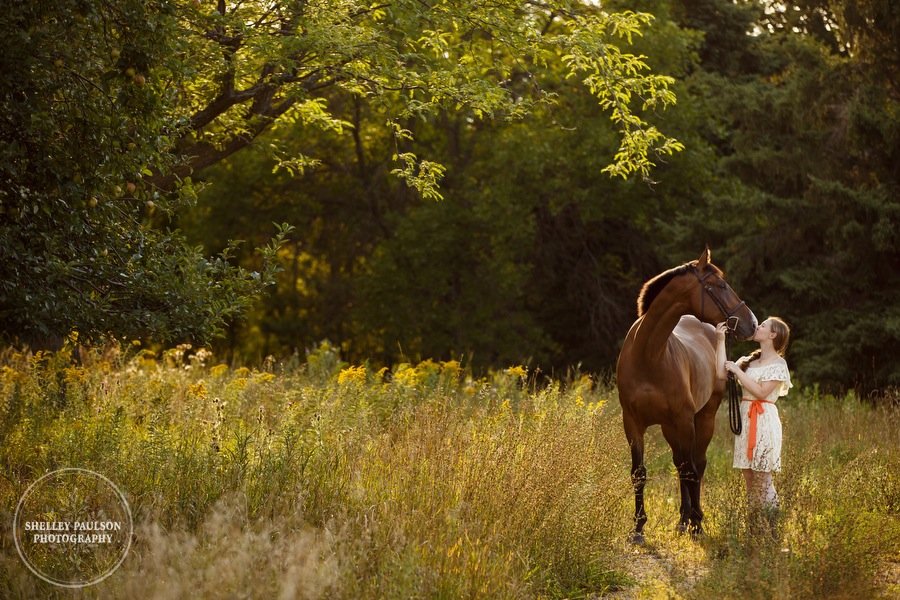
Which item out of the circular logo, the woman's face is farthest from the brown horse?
the circular logo

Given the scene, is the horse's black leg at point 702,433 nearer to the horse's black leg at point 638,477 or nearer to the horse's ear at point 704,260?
the horse's black leg at point 638,477

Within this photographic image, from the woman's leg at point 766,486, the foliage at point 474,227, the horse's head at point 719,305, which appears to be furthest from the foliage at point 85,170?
the foliage at point 474,227

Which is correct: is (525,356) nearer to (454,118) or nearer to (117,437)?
(454,118)

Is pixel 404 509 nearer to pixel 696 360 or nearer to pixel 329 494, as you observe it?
pixel 329 494

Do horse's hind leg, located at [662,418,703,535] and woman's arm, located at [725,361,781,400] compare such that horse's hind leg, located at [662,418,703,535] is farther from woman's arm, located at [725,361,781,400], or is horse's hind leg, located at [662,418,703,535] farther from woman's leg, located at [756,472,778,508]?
woman's arm, located at [725,361,781,400]

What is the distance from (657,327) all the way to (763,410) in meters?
1.00

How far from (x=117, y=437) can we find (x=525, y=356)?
1543 cm

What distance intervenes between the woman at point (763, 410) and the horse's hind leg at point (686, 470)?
0.54 metres

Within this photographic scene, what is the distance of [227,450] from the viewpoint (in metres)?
6.03

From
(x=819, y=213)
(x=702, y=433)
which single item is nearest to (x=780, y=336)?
(x=702, y=433)

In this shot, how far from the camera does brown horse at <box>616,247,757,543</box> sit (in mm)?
6613

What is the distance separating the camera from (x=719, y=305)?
656cm

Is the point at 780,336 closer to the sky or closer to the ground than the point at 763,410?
closer to the sky

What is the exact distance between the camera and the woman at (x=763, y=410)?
20.3 ft
